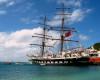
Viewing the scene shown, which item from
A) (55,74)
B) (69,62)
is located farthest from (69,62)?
(55,74)

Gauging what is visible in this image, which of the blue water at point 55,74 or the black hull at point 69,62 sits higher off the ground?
the black hull at point 69,62

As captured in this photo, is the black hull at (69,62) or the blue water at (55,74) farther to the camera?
the black hull at (69,62)

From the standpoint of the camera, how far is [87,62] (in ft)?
386

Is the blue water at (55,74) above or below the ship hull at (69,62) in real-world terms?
below

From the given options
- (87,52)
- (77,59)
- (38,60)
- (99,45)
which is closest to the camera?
(77,59)

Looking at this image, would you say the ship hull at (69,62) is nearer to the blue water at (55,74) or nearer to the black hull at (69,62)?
the black hull at (69,62)

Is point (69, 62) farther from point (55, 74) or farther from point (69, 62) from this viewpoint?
point (55, 74)

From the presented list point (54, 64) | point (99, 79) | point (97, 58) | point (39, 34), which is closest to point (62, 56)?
point (54, 64)

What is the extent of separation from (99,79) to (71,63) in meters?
71.1

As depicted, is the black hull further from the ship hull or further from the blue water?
the blue water

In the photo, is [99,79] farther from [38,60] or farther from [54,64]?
[38,60]

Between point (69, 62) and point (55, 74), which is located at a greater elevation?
point (69, 62)

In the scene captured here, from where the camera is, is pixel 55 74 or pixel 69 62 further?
pixel 69 62

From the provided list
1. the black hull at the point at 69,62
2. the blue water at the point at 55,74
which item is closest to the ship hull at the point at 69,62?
the black hull at the point at 69,62
